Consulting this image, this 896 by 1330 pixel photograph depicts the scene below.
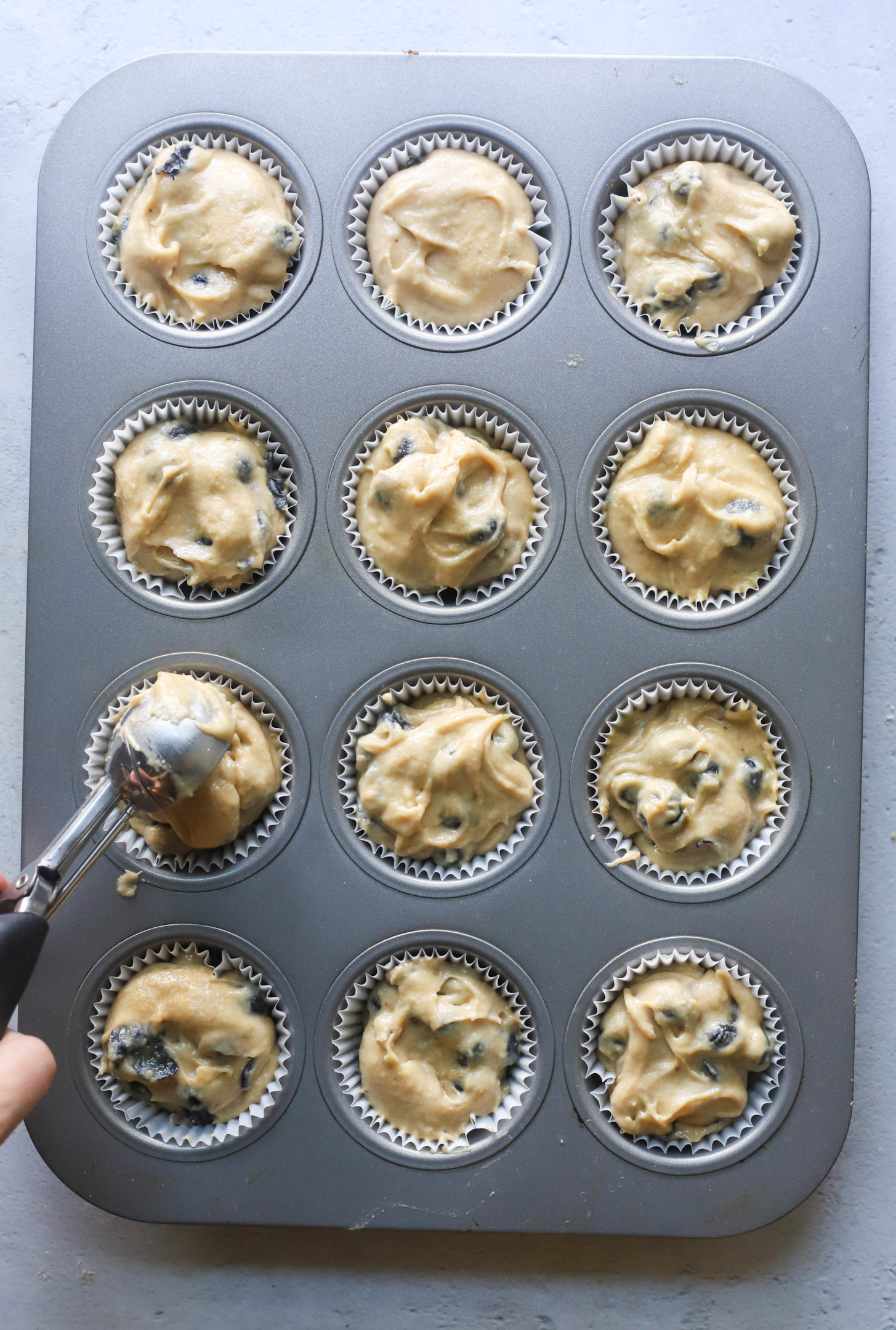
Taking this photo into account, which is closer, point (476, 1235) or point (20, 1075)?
point (20, 1075)

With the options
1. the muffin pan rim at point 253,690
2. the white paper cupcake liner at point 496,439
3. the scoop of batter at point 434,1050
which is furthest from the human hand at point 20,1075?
the white paper cupcake liner at point 496,439

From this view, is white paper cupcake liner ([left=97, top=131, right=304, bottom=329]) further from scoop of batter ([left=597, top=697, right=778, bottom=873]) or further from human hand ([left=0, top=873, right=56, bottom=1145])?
human hand ([left=0, top=873, right=56, bottom=1145])

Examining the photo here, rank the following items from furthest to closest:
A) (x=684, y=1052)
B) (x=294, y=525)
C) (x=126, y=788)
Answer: (x=294, y=525)
(x=684, y=1052)
(x=126, y=788)

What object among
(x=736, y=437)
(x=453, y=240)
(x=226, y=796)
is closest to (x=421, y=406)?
(x=453, y=240)

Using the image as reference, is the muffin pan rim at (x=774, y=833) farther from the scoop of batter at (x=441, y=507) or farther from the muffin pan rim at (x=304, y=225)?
the muffin pan rim at (x=304, y=225)

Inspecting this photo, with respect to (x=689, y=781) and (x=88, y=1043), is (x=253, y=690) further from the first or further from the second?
(x=689, y=781)

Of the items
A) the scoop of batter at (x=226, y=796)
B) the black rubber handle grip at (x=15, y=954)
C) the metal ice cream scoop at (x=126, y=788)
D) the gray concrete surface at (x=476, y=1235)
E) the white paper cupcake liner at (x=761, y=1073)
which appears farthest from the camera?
the gray concrete surface at (x=476, y=1235)
